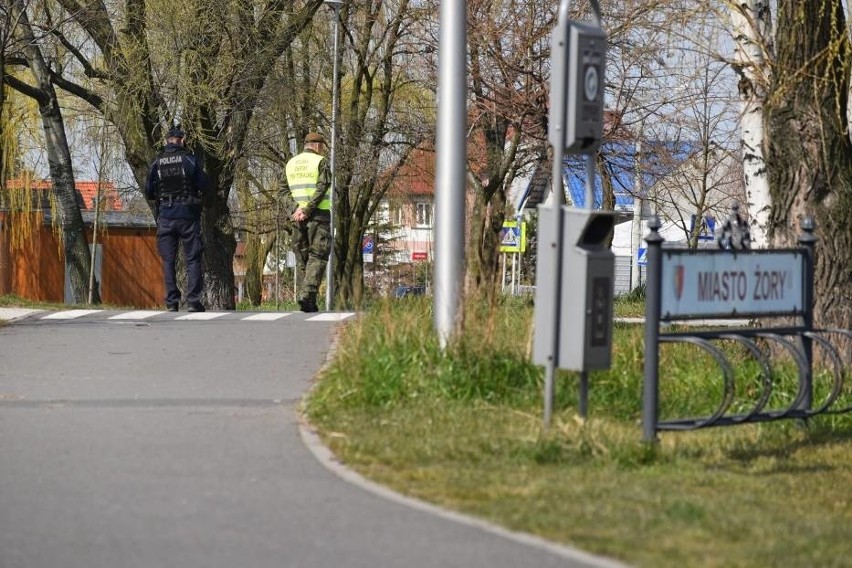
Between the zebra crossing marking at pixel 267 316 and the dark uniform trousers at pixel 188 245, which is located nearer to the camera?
the zebra crossing marking at pixel 267 316

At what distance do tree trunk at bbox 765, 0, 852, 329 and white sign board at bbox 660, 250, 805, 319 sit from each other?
2863 millimetres

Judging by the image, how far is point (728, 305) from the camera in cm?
986

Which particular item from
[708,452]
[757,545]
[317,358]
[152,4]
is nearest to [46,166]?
[152,4]

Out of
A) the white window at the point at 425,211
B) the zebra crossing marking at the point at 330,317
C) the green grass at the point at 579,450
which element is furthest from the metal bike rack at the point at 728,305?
the white window at the point at 425,211

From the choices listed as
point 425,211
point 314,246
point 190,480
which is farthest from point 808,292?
point 425,211

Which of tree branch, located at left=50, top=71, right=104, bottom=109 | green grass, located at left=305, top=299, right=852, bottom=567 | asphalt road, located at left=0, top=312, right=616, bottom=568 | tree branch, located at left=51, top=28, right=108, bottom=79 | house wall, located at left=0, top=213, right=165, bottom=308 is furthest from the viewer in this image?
house wall, located at left=0, top=213, right=165, bottom=308

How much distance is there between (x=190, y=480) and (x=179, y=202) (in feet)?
33.7

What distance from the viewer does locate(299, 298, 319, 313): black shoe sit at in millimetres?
18544

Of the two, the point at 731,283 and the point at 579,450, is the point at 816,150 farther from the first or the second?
the point at 579,450

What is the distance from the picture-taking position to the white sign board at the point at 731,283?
9461mm

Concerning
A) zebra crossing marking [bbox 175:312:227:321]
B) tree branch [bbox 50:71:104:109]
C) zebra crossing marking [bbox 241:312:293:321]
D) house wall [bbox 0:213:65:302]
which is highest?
tree branch [bbox 50:71:104:109]

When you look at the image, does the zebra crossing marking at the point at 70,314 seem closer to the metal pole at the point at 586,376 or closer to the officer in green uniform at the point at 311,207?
the officer in green uniform at the point at 311,207

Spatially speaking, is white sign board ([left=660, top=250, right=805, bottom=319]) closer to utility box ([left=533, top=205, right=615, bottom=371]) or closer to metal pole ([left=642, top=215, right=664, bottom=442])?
metal pole ([left=642, top=215, right=664, bottom=442])

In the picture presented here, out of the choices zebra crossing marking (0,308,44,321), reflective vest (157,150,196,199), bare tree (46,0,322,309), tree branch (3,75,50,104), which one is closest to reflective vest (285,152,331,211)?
reflective vest (157,150,196,199)
